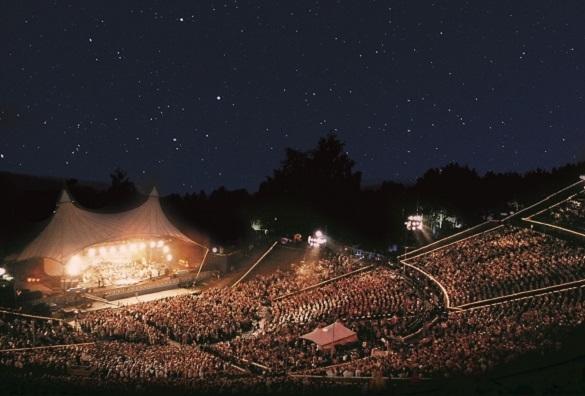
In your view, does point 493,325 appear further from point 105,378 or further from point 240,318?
point 105,378

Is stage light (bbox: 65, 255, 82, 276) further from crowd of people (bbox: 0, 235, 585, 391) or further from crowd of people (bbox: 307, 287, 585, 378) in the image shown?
crowd of people (bbox: 307, 287, 585, 378)

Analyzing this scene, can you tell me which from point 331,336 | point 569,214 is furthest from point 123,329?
point 569,214

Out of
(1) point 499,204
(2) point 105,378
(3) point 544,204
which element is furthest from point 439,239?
(2) point 105,378

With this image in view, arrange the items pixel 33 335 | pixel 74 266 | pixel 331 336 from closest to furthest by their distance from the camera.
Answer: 1. pixel 331 336
2. pixel 33 335
3. pixel 74 266

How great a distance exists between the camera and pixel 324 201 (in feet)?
151

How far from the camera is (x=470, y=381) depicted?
13.6 meters

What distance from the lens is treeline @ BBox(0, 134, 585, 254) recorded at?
4394 centimetres

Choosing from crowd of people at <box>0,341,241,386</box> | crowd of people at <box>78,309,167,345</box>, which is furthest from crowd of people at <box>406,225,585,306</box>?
crowd of people at <box>78,309,167,345</box>

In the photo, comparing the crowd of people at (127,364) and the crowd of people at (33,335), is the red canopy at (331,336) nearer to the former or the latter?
the crowd of people at (127,364)

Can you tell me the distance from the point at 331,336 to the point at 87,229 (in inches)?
784

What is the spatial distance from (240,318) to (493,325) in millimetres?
10791

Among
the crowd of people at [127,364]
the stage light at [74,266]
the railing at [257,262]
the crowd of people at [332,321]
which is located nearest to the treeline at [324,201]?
the railing at [257,262]

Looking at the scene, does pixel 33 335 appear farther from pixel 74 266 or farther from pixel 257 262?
pixel 257 262

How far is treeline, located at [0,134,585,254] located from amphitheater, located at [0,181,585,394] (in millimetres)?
9801
